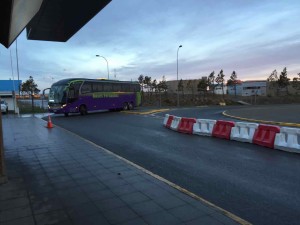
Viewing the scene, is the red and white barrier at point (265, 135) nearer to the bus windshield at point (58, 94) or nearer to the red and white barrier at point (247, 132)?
the red and white barrier at point (247, 132)

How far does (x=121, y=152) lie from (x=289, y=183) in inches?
208

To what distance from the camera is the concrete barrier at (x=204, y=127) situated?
13.4 metres

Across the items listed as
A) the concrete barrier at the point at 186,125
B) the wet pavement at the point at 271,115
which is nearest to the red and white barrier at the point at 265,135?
the concrete barrier at the point at 186,125

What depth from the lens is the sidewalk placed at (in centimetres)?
444

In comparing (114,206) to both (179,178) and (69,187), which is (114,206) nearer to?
(69,187)

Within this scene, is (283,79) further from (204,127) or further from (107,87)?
(204,127)

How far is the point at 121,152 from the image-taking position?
1011 centimetres

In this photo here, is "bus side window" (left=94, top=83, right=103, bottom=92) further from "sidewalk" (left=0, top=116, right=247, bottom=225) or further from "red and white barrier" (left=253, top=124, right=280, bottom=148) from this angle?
"sidewalk" (left=0, top=116, right=247, bottom=225)

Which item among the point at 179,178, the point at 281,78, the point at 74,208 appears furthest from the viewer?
the point at 281,78

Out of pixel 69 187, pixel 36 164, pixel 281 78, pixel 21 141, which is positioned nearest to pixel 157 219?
pixel 69 187

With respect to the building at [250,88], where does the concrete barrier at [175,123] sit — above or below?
below

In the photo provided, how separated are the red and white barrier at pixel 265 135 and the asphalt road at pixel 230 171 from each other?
1.02 feet

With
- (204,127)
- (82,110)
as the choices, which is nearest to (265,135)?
(204,127)

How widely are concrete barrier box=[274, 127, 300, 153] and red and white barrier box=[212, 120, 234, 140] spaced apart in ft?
8.04
